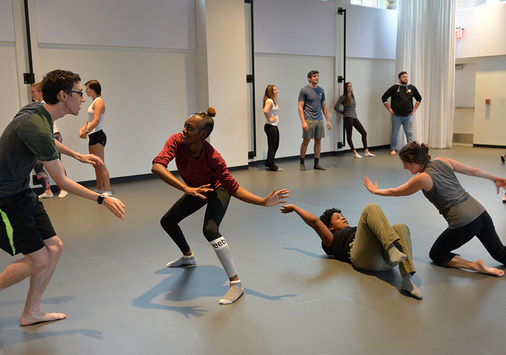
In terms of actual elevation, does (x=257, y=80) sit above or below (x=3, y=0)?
below

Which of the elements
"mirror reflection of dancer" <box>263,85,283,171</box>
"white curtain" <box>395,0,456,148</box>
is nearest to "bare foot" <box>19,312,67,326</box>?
"mirror reflection of dancer" <box>263,85,283,171</box>

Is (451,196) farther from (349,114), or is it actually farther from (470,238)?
(349,114)

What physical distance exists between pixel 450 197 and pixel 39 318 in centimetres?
261

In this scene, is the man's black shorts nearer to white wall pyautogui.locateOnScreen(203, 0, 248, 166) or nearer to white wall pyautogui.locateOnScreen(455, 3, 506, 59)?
white wall pyautogui.locateOnScreen(203, 0, 248, 166)

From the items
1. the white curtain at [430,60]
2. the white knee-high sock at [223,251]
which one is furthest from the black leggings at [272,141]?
the white knee-high sock at [223,251]

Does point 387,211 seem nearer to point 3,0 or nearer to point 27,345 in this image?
point 27,345

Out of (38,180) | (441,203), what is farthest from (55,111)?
(38,180)

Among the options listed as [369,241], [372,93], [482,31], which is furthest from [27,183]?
[482,31]

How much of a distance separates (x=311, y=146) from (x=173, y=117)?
10.6ft

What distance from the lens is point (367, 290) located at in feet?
9.75

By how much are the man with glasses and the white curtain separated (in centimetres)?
942

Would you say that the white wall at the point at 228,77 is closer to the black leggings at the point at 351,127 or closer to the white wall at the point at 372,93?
the black leggings at the point at 351,127

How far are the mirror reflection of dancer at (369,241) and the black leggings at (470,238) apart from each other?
38cm

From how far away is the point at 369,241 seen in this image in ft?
10.3
